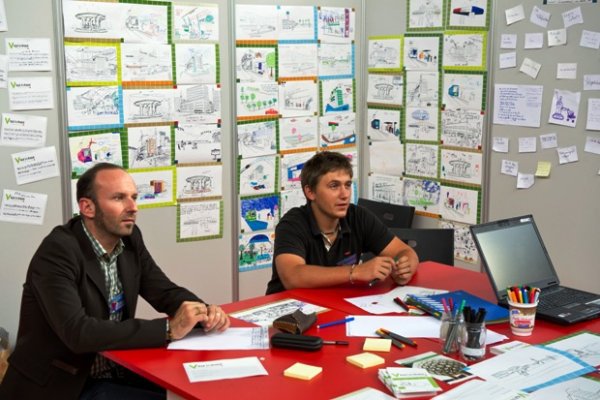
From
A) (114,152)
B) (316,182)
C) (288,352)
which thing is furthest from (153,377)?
(114,152)

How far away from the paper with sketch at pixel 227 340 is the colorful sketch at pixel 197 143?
7.02ft

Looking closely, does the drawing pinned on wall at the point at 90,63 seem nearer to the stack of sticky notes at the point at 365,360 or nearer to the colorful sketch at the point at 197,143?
the colorful sketch at the point at 197,143

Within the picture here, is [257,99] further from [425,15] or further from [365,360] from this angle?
[365,360]

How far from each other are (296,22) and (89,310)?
290 cm

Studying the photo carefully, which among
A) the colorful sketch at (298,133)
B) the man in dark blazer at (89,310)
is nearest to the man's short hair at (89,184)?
the man in dark blazer at (89,310)

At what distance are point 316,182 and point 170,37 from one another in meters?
1.60

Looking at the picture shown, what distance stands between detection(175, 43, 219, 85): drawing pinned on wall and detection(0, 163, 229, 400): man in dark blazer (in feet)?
6.05

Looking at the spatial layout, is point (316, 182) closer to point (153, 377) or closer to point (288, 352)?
point (288, 352)

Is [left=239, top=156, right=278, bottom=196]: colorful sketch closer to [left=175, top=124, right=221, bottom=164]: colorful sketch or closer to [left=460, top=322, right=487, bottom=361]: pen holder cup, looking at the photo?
[left=175, top=124, right=221, bottom=164]: colorful sketch

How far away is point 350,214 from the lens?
3.48 metres

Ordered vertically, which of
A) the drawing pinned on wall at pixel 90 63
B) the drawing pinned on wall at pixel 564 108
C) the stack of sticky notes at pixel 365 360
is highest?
the drawing pinned on wall at pixel 90 63

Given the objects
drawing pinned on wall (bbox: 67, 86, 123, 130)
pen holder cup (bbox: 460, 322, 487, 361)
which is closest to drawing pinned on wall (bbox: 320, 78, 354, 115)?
drawing pinned on wall (bbox: 67, 86, 123, 130)

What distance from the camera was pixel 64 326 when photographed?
2.39 m

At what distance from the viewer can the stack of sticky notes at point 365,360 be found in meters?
2.23
